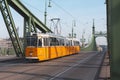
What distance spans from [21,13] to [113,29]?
3716 centimetres

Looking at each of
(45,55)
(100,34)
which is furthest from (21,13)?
(100,34)

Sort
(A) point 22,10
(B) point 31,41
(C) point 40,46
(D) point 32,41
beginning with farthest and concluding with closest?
(A) point 22,10 → (B) point 31,41 → (D) point 32,41 → (C) point 40,46

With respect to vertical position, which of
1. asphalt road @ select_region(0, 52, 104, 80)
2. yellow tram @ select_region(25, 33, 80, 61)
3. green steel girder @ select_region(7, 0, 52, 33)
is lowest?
asphalt road @ select_region(0, 52, 104, 80)

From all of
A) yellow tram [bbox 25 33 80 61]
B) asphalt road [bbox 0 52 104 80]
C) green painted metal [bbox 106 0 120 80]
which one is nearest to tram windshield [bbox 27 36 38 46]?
yellow tram [bbox 25 33 80 61]

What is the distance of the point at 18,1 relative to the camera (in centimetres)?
3719

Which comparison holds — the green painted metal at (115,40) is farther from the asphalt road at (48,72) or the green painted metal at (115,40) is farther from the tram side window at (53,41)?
the tram side window at (53,41)

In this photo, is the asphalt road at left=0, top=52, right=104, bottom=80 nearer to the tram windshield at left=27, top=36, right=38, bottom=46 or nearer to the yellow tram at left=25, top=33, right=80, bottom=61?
the yellow tram at left=25, top=33, right=80, bottom=61

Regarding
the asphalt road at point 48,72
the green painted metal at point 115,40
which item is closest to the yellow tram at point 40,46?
the asphalt road at point 48,72

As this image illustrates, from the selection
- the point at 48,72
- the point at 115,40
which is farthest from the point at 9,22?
the point at 115,40

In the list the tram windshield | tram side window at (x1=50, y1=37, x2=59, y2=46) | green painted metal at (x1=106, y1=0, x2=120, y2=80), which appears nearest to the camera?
green painted metal at (x1=106, y1=0, x2=120, y2=80)

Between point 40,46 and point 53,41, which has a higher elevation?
point 53,41

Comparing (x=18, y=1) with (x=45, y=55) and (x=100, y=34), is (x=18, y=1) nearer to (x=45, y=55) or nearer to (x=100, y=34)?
(x=45, y=55)

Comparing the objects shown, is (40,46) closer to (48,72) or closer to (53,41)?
(53,41)

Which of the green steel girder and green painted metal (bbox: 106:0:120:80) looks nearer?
green painted metal (bbox: 106:0:120:80)
